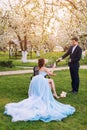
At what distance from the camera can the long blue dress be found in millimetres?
8523

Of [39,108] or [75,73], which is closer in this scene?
[39,108]

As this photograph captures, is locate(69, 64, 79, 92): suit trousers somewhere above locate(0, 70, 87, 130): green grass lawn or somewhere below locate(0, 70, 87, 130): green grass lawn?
above

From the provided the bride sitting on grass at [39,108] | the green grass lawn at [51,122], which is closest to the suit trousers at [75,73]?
the green grass lawn at [51,122]

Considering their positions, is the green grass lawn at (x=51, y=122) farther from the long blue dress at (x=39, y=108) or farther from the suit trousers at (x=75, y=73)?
the suit trousers at (x=75, y=73)

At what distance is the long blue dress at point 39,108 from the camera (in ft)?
28.0

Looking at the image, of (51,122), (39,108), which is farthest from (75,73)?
(51,122)

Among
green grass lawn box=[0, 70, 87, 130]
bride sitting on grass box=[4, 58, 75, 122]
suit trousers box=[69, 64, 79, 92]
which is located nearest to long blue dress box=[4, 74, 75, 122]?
bride sitting on grass box=[4, 58, 75, 122]

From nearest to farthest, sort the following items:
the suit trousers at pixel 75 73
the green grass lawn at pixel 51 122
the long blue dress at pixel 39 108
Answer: the green grass lawn at pixel 51 122, the long blue dress at pixel 39 108, the suit trousers at pixel 75 73

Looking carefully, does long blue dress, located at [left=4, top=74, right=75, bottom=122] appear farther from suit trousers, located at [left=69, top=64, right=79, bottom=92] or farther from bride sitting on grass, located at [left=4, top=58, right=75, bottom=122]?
suit trousers, located at [left=69, top=64, right=79, bottom=92]

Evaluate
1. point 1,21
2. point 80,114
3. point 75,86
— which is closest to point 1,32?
point 1,21

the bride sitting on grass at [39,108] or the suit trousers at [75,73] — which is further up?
the suit trousers at [75,73]

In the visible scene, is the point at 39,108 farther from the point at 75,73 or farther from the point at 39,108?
the point at 75,73

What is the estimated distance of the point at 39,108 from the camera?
29.8 ft

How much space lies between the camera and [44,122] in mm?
8250
